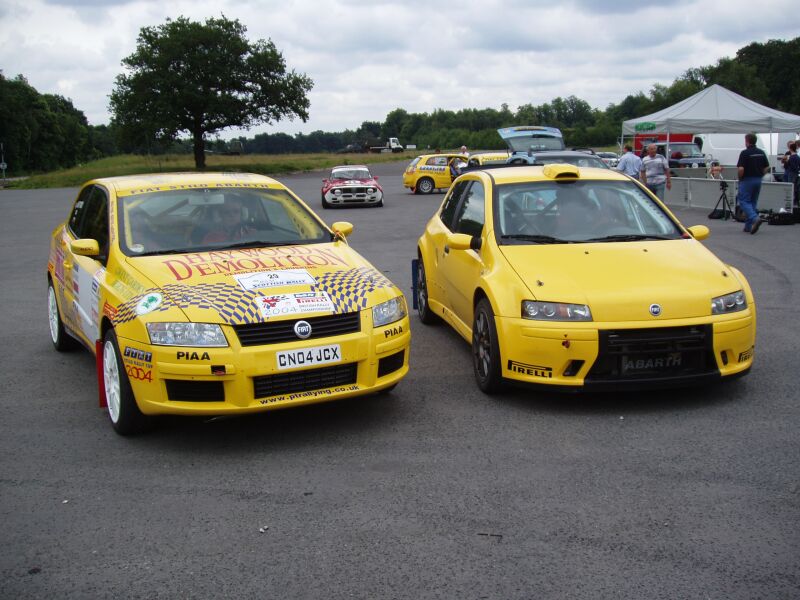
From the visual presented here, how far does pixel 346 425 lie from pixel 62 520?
1.88 metres

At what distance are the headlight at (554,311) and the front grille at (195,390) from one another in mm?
2056

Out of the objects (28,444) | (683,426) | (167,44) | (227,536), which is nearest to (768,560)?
(683,426)

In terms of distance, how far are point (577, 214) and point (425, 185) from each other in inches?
1032

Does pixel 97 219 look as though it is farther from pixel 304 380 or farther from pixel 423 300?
pixel 423 300

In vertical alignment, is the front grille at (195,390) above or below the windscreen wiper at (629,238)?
below

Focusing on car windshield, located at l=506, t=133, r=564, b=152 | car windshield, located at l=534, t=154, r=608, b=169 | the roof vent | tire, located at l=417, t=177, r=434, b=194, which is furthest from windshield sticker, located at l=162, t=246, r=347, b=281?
tire, located at l=417, t=177, r=434, b=194

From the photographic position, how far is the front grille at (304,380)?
476 cm

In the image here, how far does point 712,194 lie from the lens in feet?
67.2

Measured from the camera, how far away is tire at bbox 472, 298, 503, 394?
18.6 ft

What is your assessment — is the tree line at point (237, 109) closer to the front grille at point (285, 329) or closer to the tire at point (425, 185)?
the tire at point (425, 185)

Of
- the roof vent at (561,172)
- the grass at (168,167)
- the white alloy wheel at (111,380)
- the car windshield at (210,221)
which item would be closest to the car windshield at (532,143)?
the roof vent at (561,172)

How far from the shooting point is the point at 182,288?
5.03 metres

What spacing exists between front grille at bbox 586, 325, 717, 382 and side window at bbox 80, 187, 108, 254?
3.49 meters

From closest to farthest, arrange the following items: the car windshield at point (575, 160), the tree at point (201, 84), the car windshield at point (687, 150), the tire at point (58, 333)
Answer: the tire at point (58, 333)
the car windshield at point (575, 160)
the car windshield at point (687, 150)
the tree at point (201, 84)
